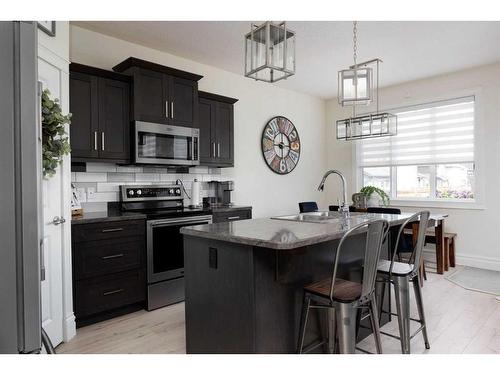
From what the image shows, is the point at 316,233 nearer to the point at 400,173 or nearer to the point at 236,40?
the point at 236,40

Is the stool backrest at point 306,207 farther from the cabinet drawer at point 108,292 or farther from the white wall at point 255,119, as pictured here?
the cabinet drawer at point 108,292

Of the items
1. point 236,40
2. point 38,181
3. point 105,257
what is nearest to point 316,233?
point 38,181

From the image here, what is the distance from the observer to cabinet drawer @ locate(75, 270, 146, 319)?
282 cm

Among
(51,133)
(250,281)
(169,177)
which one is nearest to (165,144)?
(169,177)

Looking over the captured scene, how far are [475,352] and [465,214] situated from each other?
9.82 ft

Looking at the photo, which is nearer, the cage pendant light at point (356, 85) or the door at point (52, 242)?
the door at point (52, 242)

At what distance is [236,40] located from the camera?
12.3 ft

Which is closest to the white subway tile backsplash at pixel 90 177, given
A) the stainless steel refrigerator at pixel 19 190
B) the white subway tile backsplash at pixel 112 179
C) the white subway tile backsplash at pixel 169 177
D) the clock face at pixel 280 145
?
the white subway tile backsplash at pixel 112 179

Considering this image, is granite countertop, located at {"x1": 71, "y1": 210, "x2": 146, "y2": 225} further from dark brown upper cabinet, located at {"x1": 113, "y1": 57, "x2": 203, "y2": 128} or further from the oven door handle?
dark brown upper cabinet, located at {"x1": 113, "y1": 57, "x2": 203, "y2": 128}

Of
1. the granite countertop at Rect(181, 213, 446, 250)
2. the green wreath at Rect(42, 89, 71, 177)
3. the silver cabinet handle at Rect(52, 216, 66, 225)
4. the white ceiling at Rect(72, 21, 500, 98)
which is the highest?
the white ceiling at Rect(72, 21, 500, 98)

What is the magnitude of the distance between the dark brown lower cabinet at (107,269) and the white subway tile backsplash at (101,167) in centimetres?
78

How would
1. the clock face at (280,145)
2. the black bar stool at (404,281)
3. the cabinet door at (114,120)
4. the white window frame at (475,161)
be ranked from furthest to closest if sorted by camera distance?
the clock face at (280,145) → the white window frame at (475,161) → the cabinet door at (114,120) → the black bar stool at (404,281)

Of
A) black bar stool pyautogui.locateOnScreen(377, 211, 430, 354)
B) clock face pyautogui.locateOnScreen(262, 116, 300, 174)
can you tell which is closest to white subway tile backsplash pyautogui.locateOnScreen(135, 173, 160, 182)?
clock face pyautogui.locateOnScreen(262, 116, 300, 174)

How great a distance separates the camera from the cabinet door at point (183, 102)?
11.9 ft
